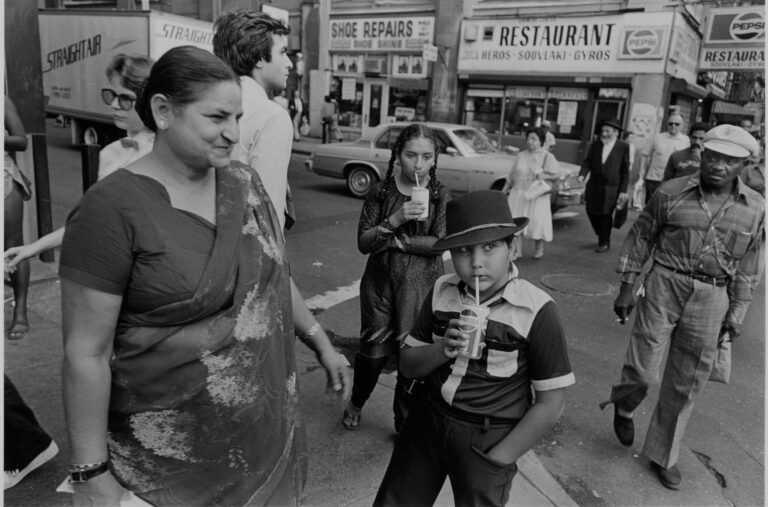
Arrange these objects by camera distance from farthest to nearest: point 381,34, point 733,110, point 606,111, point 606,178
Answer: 1. point 733,110
2. point 381,34
3. point 606,111
4. point 606,178

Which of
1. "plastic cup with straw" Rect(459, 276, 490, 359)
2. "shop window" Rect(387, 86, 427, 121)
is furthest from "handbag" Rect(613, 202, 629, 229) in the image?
"shop window" Rect(387, 86, 427, 121)

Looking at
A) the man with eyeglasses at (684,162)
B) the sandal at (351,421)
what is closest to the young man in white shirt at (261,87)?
the sandal at (351,421)

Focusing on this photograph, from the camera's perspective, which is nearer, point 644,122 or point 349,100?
point 644,122

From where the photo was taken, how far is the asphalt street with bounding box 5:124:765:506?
3051 mm

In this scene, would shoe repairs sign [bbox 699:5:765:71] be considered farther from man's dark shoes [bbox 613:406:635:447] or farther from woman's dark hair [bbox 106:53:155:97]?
woman's dark hair [bbox 106:53:155:97]

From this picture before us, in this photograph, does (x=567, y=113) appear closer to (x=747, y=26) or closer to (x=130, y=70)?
(x=747, y=26)

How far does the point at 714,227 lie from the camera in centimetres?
300

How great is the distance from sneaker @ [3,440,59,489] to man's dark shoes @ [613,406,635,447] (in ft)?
9.99

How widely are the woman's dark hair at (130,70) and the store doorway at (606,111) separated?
1689cm

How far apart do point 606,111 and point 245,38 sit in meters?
17.4

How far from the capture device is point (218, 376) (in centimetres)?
154

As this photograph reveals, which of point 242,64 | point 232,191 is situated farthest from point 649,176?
point 232,191

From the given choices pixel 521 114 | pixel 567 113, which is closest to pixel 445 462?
pixel 567 113

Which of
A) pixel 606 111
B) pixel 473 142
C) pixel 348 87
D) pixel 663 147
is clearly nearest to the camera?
pixel 663 147
